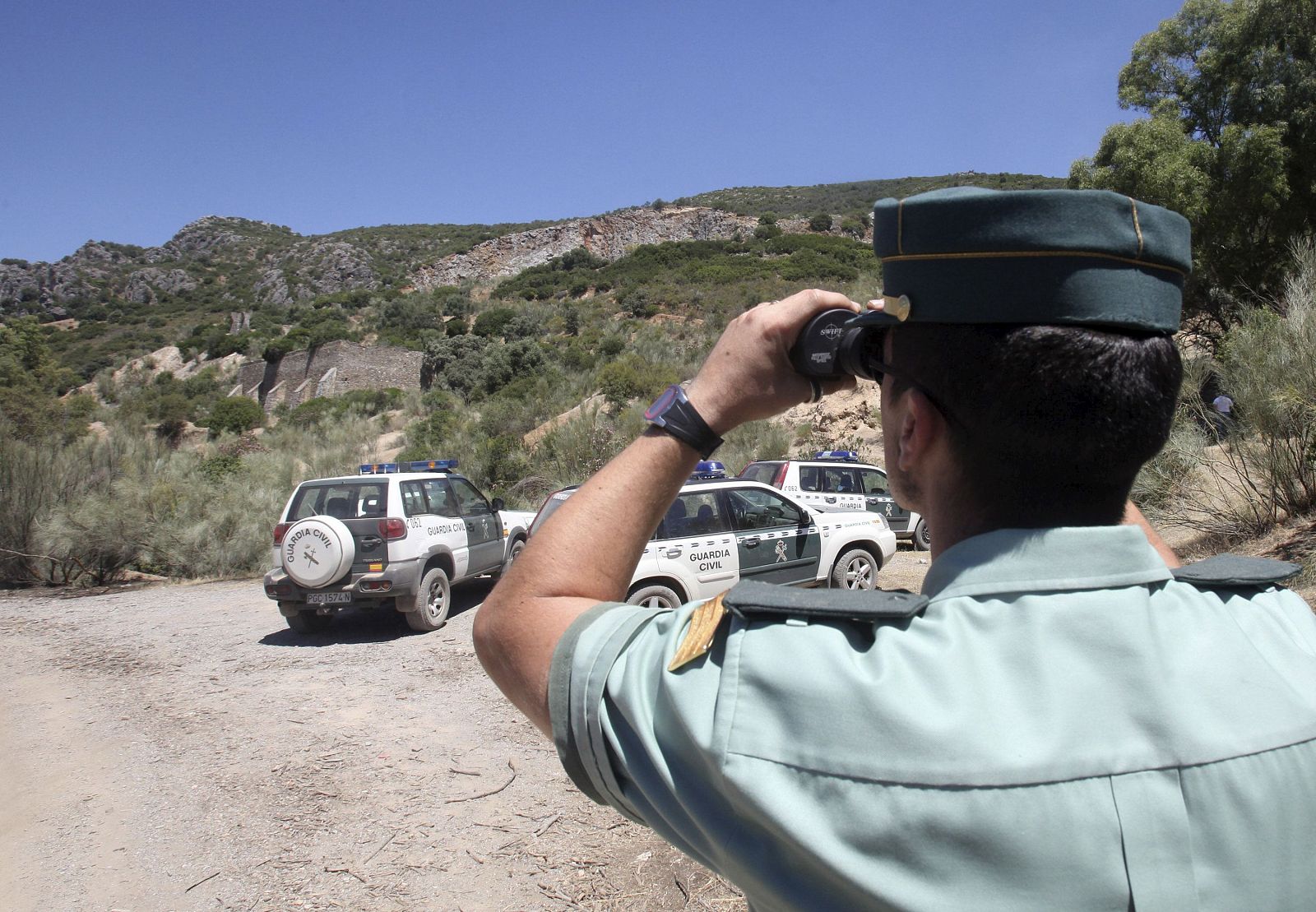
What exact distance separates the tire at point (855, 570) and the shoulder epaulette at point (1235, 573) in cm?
852

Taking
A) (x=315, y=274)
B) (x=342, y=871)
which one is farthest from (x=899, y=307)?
(x=315, y=274)

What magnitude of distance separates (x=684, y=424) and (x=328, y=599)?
8.31 metres

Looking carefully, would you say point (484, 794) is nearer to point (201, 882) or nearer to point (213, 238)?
point (201, 882)

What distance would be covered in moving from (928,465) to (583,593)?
51cm

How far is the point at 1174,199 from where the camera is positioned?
14836 mm

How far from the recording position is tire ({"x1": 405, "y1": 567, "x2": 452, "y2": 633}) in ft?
29.9

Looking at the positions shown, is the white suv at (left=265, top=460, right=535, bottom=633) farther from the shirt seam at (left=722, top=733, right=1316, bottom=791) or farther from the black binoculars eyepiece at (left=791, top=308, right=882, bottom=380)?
the shirt seam at (left=722, top=733, right=1316, bottom=791)

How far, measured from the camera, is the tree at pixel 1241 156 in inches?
587

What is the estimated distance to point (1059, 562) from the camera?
3.14 ft

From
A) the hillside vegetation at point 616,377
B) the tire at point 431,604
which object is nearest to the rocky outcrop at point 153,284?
the hillside vegetation at point 616,377

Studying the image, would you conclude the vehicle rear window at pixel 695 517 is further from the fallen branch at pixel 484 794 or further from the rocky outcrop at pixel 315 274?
the rocky outcrop at pixel 315 274

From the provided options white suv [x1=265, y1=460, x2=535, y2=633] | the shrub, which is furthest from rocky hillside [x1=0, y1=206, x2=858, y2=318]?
white suv [x1=265, y1=460, x2=535, y2=633]

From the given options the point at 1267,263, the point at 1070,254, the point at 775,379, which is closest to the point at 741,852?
the point at 775,379

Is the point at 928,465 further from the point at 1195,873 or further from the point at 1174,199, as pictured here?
the point at 1174,199
